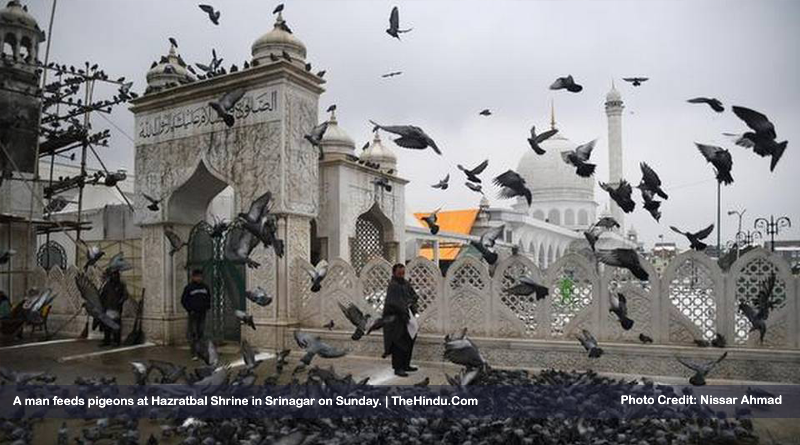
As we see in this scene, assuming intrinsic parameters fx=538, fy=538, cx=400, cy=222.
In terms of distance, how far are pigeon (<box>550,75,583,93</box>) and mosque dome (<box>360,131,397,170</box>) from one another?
1121 centimetres

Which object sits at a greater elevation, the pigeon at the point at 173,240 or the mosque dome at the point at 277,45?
the mosque dome at the point at 277,45

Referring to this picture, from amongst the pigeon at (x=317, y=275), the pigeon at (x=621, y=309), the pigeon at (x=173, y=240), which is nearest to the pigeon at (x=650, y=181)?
the pigeon at (x=621, y=309)

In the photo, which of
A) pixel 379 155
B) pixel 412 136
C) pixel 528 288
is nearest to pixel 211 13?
pixel 412 136

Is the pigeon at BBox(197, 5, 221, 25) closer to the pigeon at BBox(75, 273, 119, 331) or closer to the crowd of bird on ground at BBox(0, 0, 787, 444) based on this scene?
the crowd of bird on ground at BBox(0, 0, 787, 444)

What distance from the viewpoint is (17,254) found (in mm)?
15438

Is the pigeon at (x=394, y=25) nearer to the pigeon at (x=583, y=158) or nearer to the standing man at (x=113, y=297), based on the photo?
the pigeon at (x=583, y=158)

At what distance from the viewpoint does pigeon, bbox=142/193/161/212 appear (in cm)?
1084

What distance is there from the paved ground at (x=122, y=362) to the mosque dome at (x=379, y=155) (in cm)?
973

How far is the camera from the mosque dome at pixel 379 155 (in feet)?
62.0

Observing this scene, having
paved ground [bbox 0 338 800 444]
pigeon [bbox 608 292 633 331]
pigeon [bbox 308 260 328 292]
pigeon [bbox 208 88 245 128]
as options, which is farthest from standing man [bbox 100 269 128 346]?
pigeon [bbox 608 292 633 331]

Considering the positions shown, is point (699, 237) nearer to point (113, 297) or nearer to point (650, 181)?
point (650, 181)

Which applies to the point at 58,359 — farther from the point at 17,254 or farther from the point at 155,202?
the point at 17,254

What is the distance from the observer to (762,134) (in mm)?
6352

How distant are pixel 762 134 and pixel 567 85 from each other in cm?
250
